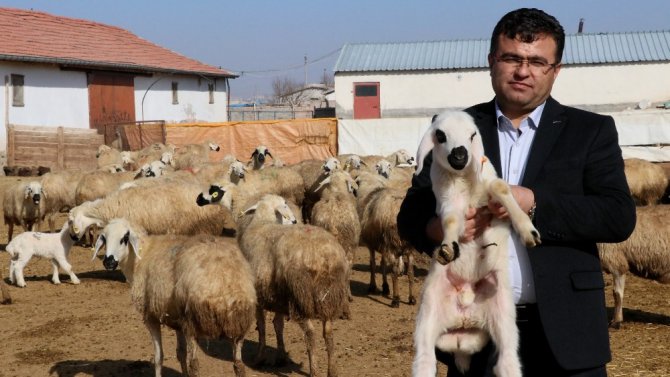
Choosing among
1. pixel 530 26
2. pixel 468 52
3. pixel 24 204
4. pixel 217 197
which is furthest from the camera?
pixel 468 52

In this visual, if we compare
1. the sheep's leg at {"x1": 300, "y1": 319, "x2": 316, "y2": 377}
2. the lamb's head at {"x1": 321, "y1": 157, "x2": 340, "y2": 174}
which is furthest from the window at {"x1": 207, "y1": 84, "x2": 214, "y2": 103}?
the sheep's leg at {"x1": 300, "y1": 319, "x2": 316, "y2": 377}

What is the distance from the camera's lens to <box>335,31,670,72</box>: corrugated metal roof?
3694 centimetres

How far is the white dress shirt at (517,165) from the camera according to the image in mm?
3162

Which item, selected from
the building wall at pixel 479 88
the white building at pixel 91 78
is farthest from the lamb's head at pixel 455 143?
the building wall at pixel 479 88

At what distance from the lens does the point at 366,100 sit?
127 feet

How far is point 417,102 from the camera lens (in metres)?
38.3

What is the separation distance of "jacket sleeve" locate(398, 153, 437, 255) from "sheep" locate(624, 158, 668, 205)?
48.1 feet

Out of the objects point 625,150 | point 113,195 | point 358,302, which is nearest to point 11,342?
point 113,195

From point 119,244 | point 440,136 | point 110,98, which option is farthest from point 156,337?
point 110,98

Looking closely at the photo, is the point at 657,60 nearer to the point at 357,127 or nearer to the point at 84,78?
the point at 357,127

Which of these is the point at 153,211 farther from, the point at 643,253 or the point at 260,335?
the point at 643,253

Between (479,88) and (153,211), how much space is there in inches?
1078

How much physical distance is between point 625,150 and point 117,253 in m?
18.2

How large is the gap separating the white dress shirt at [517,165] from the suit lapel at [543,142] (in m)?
0.05
